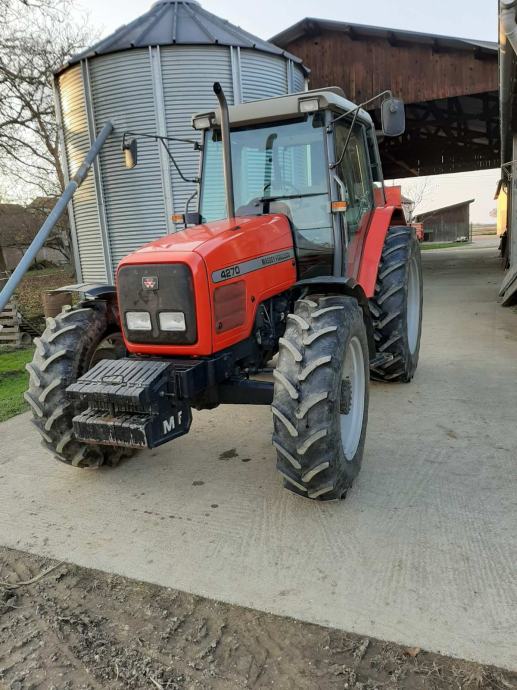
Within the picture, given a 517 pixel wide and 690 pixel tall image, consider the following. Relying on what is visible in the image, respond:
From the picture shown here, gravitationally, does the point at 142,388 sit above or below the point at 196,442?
above

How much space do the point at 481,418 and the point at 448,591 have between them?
83.3 inches

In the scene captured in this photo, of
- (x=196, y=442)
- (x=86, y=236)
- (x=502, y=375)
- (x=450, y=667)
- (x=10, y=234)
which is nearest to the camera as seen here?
(x=450, y=667)

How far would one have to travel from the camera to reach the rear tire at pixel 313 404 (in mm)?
2650

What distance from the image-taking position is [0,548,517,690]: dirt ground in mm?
1874

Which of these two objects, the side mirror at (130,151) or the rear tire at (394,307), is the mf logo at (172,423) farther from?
the side mirror at (130,151)

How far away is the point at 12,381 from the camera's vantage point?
20.7ft

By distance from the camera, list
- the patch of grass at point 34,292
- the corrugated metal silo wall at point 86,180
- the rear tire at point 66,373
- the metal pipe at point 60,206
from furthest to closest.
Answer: the patch of grass at point 34,292 < the corrugated metal silo wall at point 86,180 < the metal pipe at point 60,206 < the rear tire at point 66,373

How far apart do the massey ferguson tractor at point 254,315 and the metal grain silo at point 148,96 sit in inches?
214

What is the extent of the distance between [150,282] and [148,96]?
7.50 m

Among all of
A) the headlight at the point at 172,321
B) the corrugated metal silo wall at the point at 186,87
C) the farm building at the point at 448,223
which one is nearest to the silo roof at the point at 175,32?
Result: the corrugated metal silo wall at the point at 186,87

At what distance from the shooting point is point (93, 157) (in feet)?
29.7

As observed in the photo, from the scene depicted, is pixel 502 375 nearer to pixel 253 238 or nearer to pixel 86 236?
pixel 253 238

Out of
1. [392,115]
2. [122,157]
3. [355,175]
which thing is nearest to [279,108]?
[392,115]

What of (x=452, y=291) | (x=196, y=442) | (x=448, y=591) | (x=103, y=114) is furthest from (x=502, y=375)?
(x=103, y=114)
